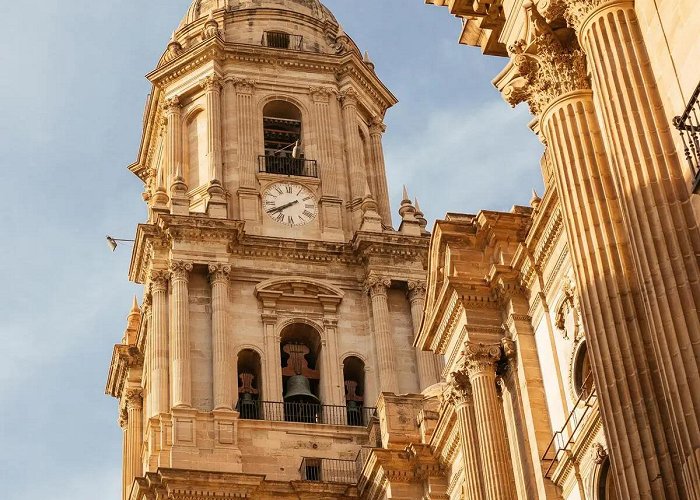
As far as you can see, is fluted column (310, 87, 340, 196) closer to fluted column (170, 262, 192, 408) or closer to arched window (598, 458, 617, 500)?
fluted column (170, 262, 192, 408)

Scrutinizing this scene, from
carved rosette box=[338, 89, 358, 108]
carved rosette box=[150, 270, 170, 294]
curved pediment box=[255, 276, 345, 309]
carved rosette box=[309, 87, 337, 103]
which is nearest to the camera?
carved rosette box=[150, 270, 170, 294]

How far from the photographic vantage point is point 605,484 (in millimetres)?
26328

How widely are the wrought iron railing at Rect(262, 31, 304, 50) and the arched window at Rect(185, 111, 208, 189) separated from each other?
436 centimetres

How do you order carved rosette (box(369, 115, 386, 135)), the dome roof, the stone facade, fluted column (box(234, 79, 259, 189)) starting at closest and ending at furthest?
1. the stone facade
2. fluted column (box(234, 79, 259, 189))
3. carved rosette (box(369, 115, 386, 135))
4. the dome roof

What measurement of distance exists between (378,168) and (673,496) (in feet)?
130

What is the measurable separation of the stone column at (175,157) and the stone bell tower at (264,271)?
0.24 feet

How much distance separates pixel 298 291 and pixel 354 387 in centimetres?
356

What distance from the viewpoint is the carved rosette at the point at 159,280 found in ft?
160

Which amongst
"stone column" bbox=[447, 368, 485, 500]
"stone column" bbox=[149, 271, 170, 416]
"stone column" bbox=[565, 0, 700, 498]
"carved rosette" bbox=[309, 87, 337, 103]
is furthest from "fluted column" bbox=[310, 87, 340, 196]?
"stone column" bbox=[565, 0, 700, 498]

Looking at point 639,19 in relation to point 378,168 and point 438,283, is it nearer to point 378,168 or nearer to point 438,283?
point 438,283

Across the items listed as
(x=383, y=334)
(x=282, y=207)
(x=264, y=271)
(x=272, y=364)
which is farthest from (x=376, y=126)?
(x=272, y=364)

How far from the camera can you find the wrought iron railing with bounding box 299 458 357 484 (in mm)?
45116

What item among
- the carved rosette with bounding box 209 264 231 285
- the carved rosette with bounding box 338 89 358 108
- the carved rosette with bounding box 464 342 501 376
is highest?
the carved rosette with bounding box 338 89 358 108

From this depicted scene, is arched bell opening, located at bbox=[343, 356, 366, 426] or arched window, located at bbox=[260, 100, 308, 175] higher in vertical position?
arched window, located at bbox=[260, 100, 308, 175]
